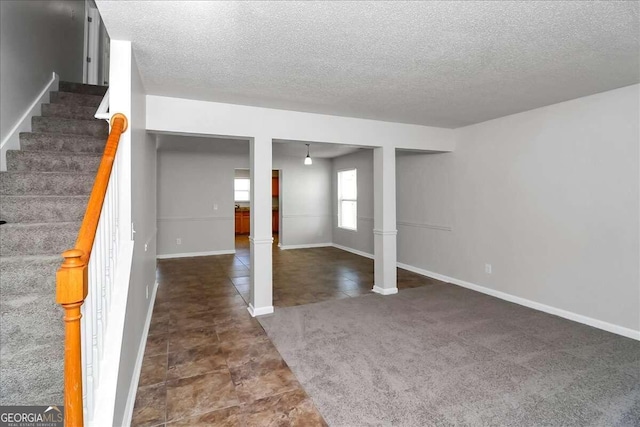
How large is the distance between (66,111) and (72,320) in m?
3.00

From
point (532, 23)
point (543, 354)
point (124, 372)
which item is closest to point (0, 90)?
point (124, 372)

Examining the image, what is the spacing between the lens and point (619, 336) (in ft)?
9.55

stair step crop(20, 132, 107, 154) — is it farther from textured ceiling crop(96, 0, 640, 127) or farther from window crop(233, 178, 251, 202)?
window crop(233, 178, 251, 202)

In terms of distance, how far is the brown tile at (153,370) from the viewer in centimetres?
223

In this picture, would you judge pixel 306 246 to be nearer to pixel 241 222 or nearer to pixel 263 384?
pixel 241 222

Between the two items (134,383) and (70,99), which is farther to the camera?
(70,99)

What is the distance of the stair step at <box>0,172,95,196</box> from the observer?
235cm

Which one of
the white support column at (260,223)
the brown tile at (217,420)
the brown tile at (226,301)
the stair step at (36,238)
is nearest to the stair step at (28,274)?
the stair step at (36,238)

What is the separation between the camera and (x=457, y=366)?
2.42 meters

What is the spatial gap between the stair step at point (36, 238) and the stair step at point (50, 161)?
699 millimetres

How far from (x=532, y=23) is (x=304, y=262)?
16.7 feet

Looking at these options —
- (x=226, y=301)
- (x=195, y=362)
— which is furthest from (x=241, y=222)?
(x=195, y=362)

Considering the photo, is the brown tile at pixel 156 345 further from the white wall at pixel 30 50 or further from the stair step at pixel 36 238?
the white wall at pixel 30 50

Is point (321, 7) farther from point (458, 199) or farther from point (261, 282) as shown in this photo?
point (458, 199)
